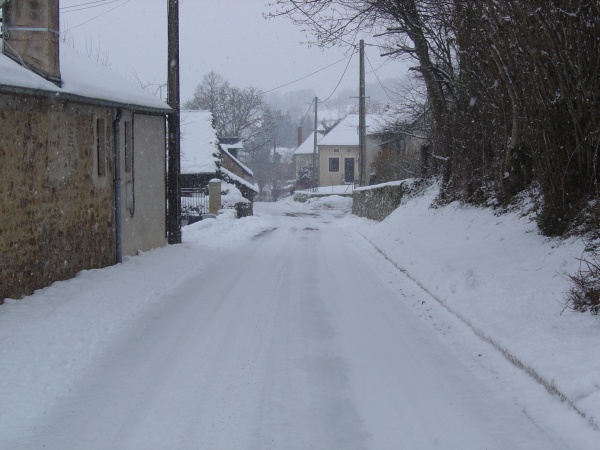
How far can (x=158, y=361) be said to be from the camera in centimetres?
656

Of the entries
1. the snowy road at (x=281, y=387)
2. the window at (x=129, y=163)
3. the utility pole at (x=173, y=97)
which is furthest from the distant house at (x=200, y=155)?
the snowy road at (x=281, y=387)

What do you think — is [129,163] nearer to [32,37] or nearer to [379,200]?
[32,37]

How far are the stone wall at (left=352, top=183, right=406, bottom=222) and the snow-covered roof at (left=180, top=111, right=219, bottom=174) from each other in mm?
10872

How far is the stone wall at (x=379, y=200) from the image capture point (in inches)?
926

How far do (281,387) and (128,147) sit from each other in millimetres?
10149

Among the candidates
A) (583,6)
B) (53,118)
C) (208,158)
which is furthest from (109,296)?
(208,158)

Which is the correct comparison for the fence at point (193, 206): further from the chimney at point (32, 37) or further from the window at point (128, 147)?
the chimney at point (32, 37)

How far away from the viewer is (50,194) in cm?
1052

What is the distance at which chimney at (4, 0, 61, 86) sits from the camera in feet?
34.3

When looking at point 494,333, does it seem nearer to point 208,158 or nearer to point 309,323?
point 309,323

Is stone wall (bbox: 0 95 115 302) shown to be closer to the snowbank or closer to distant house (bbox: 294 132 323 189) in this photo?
the snowbank

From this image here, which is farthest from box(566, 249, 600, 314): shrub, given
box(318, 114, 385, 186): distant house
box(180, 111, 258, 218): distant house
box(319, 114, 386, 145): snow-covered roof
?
box(318, 114, 385, 186): distant house

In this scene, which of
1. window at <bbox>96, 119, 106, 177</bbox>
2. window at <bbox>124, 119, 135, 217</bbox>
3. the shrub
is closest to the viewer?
the shrub

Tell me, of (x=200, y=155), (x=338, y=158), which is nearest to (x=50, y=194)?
(x=200, y=155)
